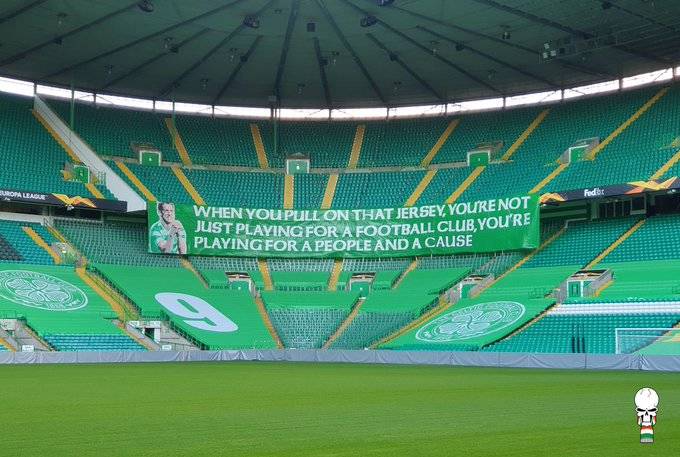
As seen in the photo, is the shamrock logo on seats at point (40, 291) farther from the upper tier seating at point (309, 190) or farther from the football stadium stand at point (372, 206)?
the upper tier seating at point (309, 190)

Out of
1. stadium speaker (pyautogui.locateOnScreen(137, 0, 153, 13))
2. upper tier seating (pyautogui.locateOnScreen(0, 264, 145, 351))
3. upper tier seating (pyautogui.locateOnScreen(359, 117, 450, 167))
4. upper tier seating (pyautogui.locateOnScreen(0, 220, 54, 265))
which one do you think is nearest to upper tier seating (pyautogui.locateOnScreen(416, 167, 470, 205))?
upper tier seating (pyautogui.locateOnScreen(359, 117, 450, 167))

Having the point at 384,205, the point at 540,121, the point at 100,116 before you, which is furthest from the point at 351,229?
the point at 100,116

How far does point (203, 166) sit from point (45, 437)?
46.5 metres

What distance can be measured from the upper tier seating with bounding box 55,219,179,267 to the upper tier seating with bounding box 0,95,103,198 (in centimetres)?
220

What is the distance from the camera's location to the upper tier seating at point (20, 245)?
45750 millimetres

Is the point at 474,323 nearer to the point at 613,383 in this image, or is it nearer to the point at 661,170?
the point at 661,170

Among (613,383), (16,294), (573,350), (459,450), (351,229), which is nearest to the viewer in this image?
(459,450)

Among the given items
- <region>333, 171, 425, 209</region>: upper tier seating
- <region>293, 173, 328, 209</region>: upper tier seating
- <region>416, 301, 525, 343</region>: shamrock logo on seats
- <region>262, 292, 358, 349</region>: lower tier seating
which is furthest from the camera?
<region>293, 173, 328, 209</region>: upper tier seating

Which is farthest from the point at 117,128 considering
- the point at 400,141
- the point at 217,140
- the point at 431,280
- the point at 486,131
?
the point at 486,131

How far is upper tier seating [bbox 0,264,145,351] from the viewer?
41.2 m

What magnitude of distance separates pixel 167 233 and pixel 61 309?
9622mm

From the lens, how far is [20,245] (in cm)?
4675

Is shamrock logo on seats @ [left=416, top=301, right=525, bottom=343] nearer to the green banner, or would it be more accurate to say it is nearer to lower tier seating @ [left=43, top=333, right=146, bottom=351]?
the green banner

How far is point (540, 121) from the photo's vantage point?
180 ft
